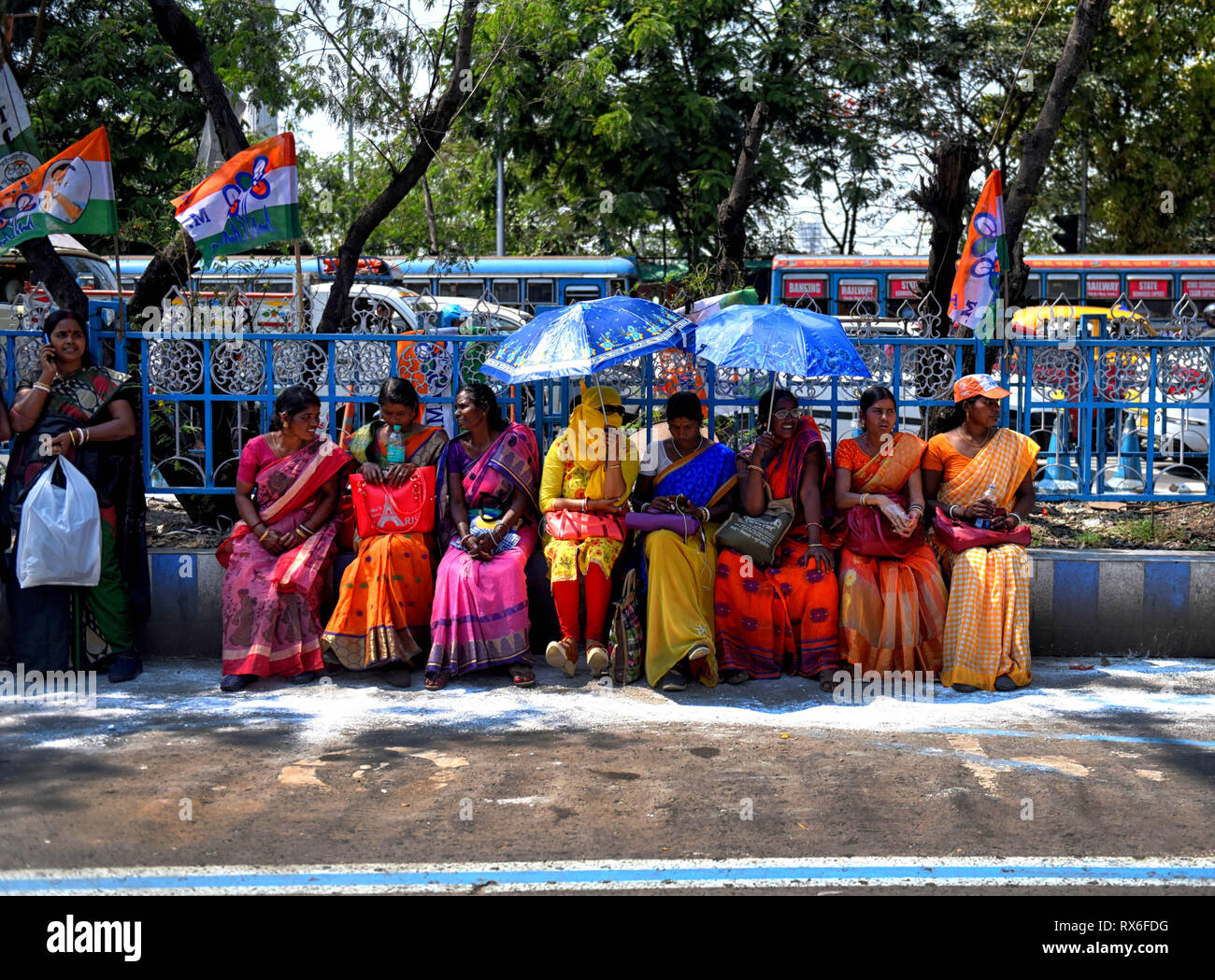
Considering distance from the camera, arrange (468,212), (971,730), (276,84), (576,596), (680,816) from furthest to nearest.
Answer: (468,212) < (276,84) < (576,596) < (971,730) < (680,816)

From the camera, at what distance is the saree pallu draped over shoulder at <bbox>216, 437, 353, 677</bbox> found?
21.2 ft

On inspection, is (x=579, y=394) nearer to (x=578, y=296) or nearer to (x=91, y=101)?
(x=578, y=296)

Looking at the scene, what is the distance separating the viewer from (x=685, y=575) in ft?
21.0

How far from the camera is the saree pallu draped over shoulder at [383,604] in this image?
21.1 feet

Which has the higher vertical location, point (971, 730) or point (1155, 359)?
point (1155, 359)

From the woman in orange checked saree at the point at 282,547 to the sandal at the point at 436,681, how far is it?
2.06 feet

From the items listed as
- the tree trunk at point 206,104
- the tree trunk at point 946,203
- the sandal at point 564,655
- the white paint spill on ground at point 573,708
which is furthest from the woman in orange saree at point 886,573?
the tree trunk at point 206,104

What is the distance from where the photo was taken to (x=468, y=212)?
1173 inches

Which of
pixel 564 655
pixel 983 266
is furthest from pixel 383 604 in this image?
pixel 983 266

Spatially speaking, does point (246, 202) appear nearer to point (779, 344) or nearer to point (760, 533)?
point (779, 344)

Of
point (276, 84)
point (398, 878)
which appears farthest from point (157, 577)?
point (276, 84)

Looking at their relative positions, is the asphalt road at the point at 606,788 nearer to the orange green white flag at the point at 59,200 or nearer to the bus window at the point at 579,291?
the orange green white flag at the point at 59,200

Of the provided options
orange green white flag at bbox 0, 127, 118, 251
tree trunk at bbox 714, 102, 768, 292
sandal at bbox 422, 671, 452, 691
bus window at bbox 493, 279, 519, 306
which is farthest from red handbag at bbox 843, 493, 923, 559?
bus window at bbox 493, 279, 519, 306

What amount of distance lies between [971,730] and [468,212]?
25939 mm
